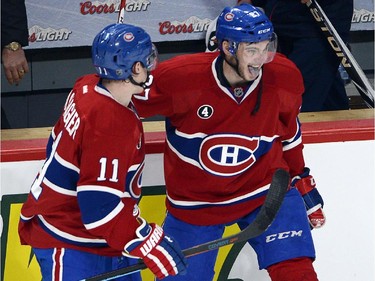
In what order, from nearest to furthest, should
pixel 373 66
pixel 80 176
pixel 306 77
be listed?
1. pixel 80 176
2. pixel 306 77
3. pixel 373 66

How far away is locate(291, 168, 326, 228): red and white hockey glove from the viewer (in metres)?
3.62

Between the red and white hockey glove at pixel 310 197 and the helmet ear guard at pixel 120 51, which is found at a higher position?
the helmet ear guard at pixel 120 51

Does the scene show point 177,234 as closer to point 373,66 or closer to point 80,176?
point 80,176

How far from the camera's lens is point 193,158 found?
11.5 feet

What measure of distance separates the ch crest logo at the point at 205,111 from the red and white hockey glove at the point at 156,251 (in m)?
0.40

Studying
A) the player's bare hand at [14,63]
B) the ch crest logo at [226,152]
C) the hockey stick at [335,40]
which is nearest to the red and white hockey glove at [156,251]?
the ch crest logo at [226,152]

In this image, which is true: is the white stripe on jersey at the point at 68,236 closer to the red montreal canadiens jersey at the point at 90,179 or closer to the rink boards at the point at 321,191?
the red montreal canadiens jersey at the point at 90,179

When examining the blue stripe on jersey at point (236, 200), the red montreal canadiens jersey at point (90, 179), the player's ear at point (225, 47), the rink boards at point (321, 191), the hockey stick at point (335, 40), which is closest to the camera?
the red montreal canadiens jersey at point (90, 179)

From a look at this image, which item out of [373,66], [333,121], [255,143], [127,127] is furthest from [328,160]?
[373,66]

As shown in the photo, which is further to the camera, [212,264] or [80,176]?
[212,264]

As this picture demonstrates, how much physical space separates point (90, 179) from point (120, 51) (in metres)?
0.34

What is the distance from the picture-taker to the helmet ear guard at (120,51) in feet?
10.3

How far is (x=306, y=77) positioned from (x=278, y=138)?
2.66ft

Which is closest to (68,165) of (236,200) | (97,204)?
(97,204)
